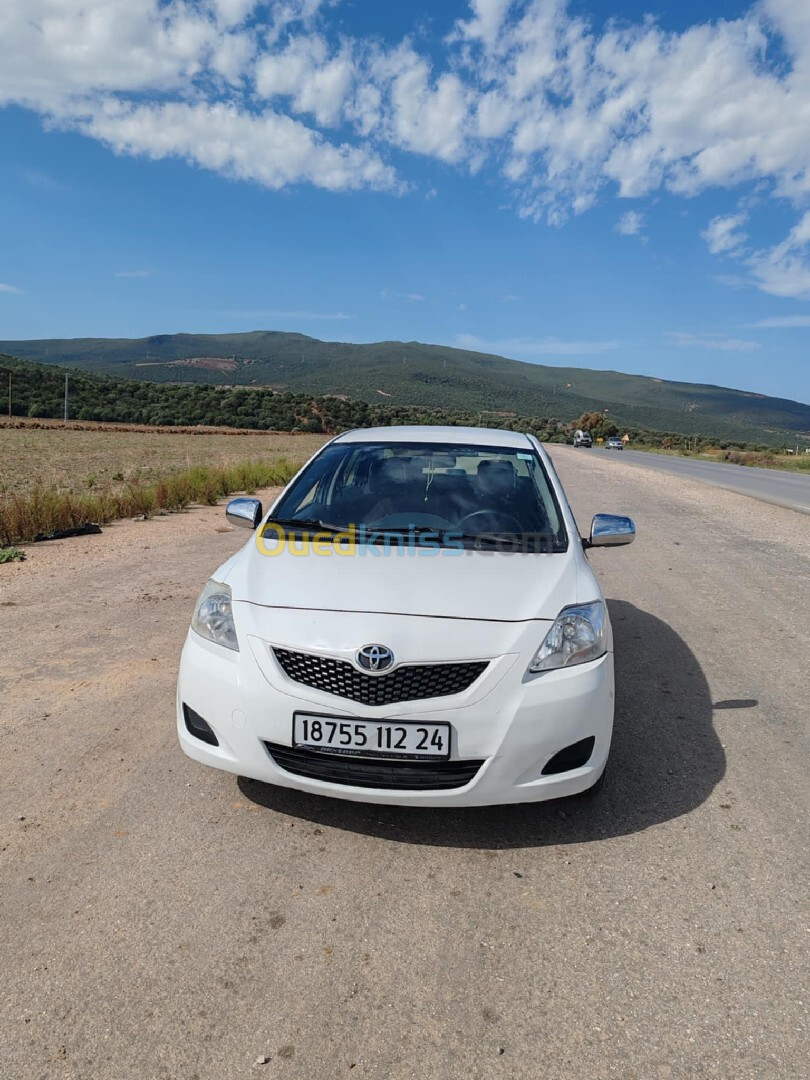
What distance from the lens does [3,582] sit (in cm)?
712

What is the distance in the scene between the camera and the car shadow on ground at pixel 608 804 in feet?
9.80

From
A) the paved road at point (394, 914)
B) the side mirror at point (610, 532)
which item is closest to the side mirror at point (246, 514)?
the paved road at point (394, 914)

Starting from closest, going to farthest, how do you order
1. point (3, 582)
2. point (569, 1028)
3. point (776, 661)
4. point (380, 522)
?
point (569, 1028), point (380, 522), point (776, 661), point (3, 582)

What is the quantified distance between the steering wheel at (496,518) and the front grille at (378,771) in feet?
4.63

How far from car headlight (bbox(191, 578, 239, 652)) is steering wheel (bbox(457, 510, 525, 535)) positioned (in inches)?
49.2

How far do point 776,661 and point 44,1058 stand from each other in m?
4.80

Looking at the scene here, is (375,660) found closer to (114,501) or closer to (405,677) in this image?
(405,677)

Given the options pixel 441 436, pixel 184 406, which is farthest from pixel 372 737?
pixel 184 406

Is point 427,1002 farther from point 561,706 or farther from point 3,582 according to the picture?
point 3,582

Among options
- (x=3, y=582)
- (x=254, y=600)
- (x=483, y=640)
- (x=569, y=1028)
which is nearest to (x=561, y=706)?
(x=483, y=640)

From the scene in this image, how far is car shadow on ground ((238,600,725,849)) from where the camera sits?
2.99 meters

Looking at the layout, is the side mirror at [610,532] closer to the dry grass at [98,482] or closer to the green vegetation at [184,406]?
the dry grass at [98,482]

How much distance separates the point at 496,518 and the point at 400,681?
1.48 metres

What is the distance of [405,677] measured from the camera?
108 inches
